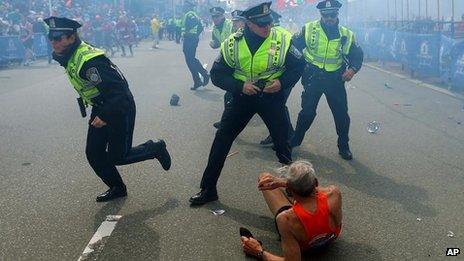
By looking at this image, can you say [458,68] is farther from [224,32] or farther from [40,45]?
[40,45]

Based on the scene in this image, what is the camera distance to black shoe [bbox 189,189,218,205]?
4.60 m

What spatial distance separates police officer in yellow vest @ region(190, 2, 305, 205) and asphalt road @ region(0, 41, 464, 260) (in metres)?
0.60

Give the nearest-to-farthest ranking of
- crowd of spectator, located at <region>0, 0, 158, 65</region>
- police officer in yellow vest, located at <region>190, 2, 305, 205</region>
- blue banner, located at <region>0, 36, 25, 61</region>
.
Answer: police officer in yellow vest, located at <region>190, 2, 305, 205</region>
blue banner, located at <region>0, 36, 25, 61</region>
crowd of spectator, located at <region>0, 0, 158, 65</region>

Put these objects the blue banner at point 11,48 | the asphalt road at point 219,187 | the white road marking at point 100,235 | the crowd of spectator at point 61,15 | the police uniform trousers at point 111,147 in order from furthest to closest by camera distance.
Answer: the crowd of spectator at point 61,15 → the blue banner at point 11,48 → the police uniform trousers at point 111,147 → the asphalt road at point 219,187 → the white road marking at point 100,235

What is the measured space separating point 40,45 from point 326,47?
56.5 feet

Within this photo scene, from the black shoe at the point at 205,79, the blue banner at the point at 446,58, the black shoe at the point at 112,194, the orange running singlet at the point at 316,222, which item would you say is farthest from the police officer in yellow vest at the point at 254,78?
the blue banner at the point at 446,58

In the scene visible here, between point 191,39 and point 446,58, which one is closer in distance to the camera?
point 191,39

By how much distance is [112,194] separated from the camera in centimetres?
476

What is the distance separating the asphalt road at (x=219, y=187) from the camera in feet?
12.6

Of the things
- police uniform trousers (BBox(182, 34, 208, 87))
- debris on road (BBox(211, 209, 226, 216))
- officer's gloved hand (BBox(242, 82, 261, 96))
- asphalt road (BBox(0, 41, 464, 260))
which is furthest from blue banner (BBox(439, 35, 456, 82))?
debris on road (BBox(211, 209, 226, 216))

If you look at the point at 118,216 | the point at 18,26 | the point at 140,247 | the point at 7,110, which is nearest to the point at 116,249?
the point at 140,247

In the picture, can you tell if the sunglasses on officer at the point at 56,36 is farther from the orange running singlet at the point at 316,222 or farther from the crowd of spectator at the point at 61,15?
the crowd of spectator at the point at 61,15

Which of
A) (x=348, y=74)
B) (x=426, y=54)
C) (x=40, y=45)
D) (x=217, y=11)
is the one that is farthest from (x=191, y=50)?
(x=40, y=45)

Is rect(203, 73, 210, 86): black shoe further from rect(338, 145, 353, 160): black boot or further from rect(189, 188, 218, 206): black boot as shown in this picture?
rect(189, 188, 218, 206): black boot
